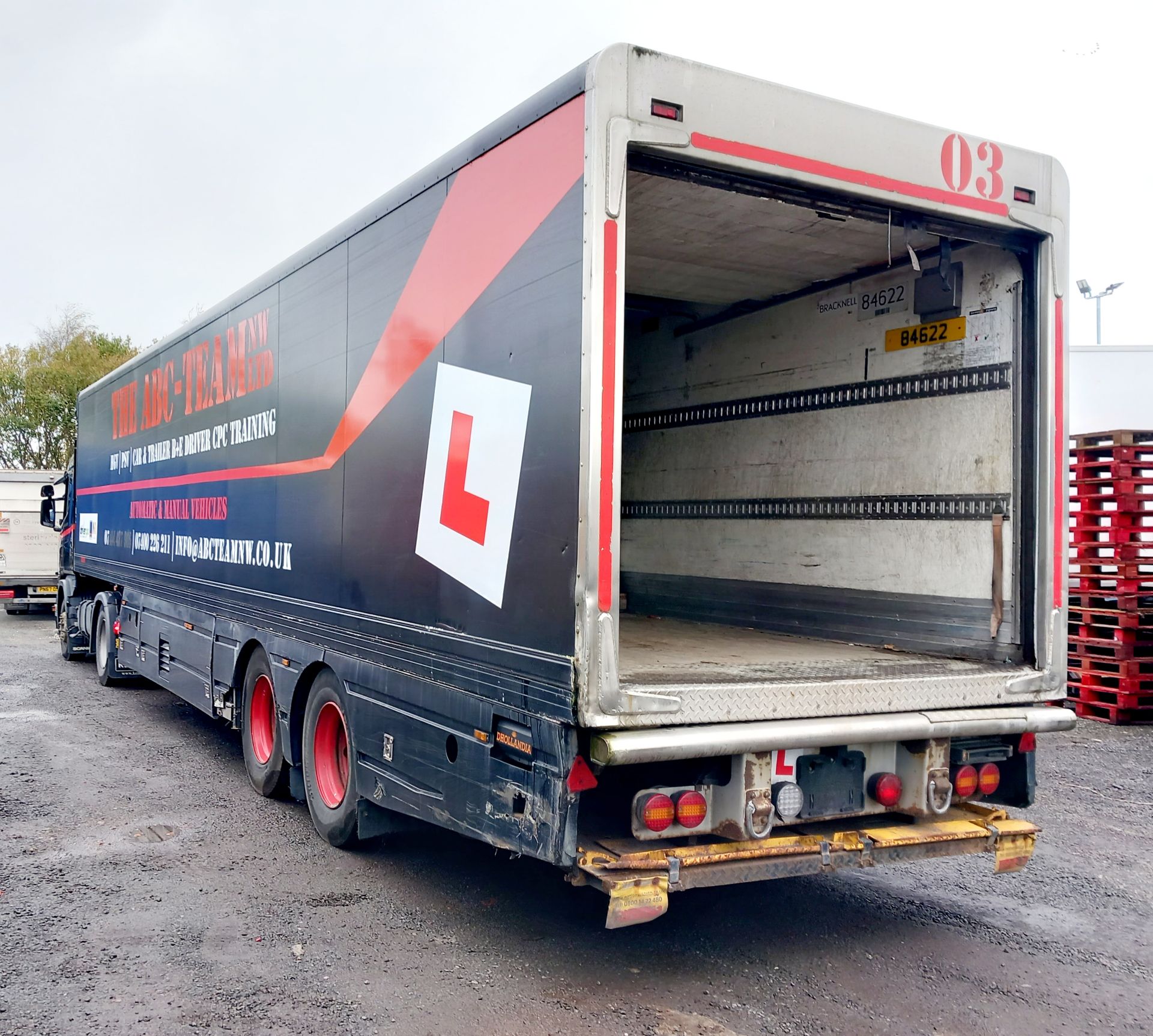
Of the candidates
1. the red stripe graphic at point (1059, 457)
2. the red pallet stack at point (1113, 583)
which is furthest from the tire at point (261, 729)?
the red pallet stack at point (1113, 583)

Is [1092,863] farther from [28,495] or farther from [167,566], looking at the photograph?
[28,495]

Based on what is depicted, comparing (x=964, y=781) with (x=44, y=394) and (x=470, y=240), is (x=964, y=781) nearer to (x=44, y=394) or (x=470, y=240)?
(x=470, y=240)

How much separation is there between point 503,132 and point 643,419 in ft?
11.2

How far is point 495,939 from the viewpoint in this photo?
454 centimetres

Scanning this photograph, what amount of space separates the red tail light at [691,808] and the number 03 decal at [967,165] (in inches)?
107

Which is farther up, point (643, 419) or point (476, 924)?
point (643, 419)

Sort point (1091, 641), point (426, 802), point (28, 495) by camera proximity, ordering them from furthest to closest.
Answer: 1. point (28, 495)
2. point (1091, 641)
3. point (426, 802)

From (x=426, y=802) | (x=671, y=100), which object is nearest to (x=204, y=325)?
(x=426, y=802)

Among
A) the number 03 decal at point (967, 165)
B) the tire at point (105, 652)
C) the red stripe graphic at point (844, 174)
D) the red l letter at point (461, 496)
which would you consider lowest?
the tire at point (105, 652)

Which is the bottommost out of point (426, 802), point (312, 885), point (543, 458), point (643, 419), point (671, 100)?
point (312, 885)

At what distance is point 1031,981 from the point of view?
4.16m

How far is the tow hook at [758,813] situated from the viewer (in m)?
4.05

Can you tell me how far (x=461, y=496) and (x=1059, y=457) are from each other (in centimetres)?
266

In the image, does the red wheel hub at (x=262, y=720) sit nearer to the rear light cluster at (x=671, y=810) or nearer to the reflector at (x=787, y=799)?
the rear light cluster at (x=671, y=810)
